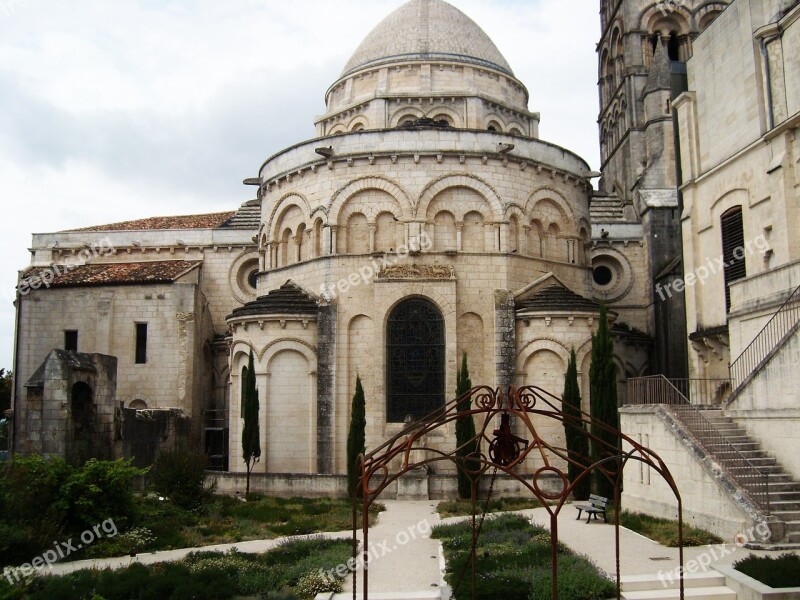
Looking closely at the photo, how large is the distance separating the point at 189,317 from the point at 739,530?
26154mm

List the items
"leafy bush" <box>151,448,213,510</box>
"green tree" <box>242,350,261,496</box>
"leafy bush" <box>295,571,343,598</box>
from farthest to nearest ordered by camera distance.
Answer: "green tree" <box>242,350,261,496</box> < "leafy bush" <box>151,448,213,510</box> < "leafy bush" <box>295,571,343,598</box>

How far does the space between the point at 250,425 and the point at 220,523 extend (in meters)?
6.75

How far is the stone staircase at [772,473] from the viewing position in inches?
660

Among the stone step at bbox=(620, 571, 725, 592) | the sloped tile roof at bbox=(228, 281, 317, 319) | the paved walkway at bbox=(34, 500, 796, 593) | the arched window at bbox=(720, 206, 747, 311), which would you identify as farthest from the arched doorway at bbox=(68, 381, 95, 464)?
the arched window at bbox=(720, 206, 747, 311)

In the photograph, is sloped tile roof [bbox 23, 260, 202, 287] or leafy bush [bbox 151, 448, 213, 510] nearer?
leafy bush [bbox 151, 448, 213, 510]

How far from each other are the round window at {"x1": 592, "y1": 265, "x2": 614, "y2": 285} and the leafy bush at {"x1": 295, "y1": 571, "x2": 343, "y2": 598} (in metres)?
32.5

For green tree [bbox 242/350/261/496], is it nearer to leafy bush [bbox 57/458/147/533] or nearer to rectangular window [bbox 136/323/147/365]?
leafy bush [bbox 57/458/147/533]

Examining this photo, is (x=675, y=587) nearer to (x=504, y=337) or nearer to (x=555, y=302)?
(x=504, y=337)

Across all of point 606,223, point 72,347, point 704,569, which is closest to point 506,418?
point 704,569

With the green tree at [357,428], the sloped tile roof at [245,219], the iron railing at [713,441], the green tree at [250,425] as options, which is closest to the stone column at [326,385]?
the green tree at [357,428]

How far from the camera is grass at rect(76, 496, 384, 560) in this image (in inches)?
→ 747

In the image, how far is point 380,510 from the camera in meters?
24.2

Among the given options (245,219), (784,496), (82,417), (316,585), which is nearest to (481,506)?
(784,496)

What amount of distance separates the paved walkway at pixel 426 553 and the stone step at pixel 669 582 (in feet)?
1.42
